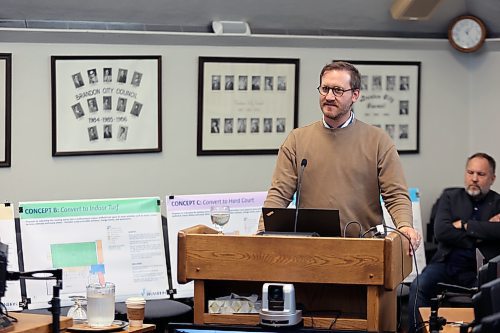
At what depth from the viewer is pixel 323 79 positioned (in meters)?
3.71

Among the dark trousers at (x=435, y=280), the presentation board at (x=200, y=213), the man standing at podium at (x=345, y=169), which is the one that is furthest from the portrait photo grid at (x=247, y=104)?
the man standing at podium at (x=345, y=169)

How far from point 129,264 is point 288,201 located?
1.87 metres

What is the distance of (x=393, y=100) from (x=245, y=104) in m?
1.22

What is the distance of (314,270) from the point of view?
129 inches

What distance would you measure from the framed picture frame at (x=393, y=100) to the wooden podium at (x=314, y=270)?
380 centimetres

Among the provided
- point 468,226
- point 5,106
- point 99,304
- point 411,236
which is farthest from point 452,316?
point 5,106

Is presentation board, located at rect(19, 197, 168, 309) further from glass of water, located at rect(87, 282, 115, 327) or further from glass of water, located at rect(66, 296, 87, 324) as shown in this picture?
glass of water, located at rect(87, 282, 115, 327)

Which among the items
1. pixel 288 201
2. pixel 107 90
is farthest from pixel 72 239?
pixel 288 201

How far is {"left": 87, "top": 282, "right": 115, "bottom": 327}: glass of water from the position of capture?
364cm

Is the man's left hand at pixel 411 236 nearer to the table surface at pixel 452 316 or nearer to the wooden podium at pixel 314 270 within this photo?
the wooden podium at pixel 314 270

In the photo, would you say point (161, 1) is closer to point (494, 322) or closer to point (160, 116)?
point (160, 116)

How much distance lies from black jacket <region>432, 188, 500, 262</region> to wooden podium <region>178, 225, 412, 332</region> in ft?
8.09

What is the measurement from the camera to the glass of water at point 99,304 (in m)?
3.64

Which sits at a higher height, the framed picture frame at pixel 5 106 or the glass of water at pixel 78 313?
the framed picture frame at pixel 5 106
